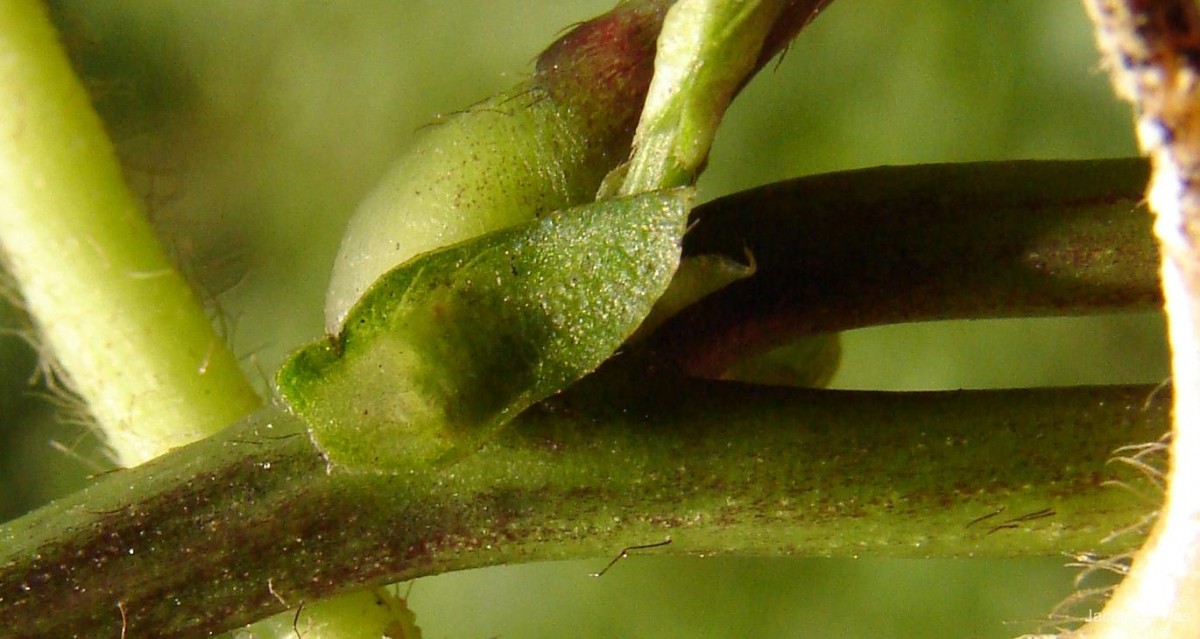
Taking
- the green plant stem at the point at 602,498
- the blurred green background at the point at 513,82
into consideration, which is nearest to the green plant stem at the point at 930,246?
the green plant stem at the point at 602,498

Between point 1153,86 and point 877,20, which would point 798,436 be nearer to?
point 1153,86

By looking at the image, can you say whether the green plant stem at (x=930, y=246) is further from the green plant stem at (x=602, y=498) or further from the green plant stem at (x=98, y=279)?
the green plant stem at (x=98, y=279)

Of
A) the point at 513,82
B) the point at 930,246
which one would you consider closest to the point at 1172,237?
the point at 930,246

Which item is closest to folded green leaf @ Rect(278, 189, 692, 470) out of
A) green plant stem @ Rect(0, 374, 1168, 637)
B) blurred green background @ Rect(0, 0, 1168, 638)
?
green plant stem @ Rect(0, 374, 1168, 637)

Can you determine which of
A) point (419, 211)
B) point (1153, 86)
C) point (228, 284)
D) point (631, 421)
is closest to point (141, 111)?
point (228, 284)

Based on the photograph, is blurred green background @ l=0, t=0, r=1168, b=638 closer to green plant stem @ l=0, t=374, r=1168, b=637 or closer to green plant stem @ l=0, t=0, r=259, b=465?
green plant stem @ l=0, t=0, r=259, b=465
